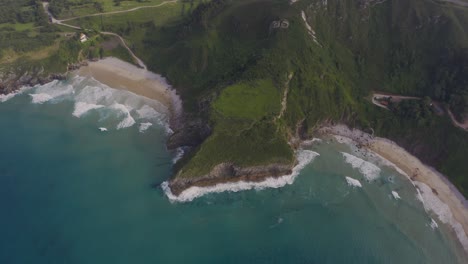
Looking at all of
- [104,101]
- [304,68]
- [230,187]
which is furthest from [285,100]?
[104,101]

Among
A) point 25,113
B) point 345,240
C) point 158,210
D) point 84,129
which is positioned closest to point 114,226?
point 158,210

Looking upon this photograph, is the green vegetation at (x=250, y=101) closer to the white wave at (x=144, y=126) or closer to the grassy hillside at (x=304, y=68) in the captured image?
the grassy hillside at (x=304, y=68)

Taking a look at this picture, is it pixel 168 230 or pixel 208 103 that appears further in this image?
pixel 208 103

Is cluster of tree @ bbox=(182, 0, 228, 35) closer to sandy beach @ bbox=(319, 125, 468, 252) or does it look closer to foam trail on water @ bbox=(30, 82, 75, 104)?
foam trail on water @ bbox=(30, 82, 75, 104)

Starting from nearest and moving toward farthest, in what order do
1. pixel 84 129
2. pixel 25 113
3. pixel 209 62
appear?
pixel 84 129
pixel 25 113
pixel 209 62

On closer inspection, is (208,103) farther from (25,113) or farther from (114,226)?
(25,113)

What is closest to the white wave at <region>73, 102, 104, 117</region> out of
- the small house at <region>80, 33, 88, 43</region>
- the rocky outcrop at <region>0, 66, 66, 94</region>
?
the rocky outcrop at <region>0, 66, 66, 94</region>
